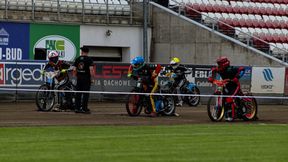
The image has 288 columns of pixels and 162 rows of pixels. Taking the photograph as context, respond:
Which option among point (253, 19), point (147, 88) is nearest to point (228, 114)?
point (147, 88)

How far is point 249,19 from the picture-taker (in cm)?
4025

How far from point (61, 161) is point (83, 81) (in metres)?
10.8

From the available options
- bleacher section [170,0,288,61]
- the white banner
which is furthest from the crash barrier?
bleacher section [170,0,288,61]

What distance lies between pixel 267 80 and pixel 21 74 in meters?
10.7

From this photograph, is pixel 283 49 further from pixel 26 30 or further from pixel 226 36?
pixel 26 30

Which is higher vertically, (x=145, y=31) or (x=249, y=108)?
(x=145, y=31)

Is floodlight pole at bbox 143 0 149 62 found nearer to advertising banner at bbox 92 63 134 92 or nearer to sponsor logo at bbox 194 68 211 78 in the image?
sponsor logo at bbox 194 68 211 78

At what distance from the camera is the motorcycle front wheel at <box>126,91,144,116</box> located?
19.7 m

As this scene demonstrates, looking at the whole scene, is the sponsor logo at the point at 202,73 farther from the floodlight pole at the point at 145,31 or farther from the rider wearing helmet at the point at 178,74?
the floodlight pole at the point at 145,31

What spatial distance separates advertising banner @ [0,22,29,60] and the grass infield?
19.9 m

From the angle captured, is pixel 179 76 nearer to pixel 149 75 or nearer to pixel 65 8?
pixel 149 75

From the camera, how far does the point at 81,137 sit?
13.2 metres

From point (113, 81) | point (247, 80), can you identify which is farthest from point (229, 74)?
point (247, 80)

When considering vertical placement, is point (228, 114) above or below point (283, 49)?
below
